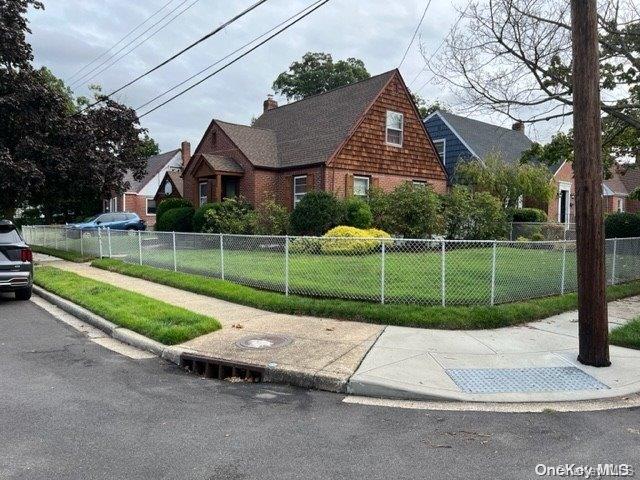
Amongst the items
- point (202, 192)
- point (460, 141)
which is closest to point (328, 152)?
point (202, 192)

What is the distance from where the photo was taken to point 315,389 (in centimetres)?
527

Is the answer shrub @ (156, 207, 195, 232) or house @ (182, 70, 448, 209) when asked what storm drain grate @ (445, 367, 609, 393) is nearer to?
house @ (182, 70, 448, 209)

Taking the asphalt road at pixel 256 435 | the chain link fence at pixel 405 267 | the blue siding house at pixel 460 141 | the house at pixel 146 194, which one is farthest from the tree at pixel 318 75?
the asphalt road at pixel 256 435

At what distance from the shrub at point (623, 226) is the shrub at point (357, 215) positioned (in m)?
8.30

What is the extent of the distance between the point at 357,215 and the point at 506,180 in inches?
409

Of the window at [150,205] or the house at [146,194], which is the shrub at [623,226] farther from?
the window at [150,205]

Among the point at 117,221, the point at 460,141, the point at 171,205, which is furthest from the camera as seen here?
the point at 117,221

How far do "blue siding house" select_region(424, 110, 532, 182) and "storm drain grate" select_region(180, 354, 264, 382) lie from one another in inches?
926

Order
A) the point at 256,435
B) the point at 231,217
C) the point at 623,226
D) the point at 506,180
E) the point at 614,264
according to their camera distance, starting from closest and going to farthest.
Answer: the point at 256,435
the point at 614,264
the point at 623,226
the point at 231,217
the point at 506,180

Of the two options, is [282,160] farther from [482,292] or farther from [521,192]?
[482,292]

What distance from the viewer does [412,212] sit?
15891 millimetres

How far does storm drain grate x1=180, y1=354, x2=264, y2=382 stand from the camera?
18.6 feet

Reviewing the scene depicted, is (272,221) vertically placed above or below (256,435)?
above

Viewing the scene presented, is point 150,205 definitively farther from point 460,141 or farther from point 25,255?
point 25,255
